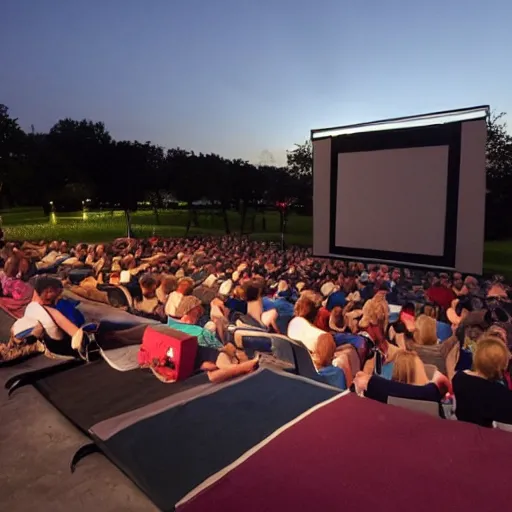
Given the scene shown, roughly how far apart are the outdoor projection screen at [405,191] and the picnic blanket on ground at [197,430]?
61.9 inches

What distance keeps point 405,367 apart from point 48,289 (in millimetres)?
4895

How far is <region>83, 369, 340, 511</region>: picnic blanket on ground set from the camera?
9.90 feet

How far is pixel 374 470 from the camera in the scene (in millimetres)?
2822

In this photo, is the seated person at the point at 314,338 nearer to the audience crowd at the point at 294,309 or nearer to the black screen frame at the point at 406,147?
the audience crowd at the point at 294,309

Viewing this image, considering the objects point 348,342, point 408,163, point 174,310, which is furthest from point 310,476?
point 174,310

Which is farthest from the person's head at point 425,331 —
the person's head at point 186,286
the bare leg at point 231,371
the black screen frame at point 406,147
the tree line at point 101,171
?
the person's head at point 186,286

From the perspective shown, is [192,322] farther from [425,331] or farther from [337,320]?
[425,331]

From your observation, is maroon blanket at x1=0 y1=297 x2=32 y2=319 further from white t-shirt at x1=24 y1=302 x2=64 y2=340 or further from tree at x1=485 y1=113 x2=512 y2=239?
tree at x1=485 y1=113 x2=512 y2=239

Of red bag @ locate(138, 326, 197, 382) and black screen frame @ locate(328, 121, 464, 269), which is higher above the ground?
black screen frame @ locate(328, 121, 464, 269)

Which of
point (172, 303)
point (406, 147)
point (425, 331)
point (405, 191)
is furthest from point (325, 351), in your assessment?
point (172, 303)

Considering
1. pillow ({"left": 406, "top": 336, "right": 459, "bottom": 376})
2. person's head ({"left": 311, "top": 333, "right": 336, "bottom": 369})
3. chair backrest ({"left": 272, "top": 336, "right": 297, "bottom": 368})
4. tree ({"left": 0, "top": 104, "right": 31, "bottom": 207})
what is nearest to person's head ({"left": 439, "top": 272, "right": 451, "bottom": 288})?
pillow ({"left": 406, "top": 336, "right": 459, "bottom": 376})

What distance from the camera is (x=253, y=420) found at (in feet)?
11.9

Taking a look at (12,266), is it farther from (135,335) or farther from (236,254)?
(236,254)

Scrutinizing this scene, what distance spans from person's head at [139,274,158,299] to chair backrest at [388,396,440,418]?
11.9 feet
